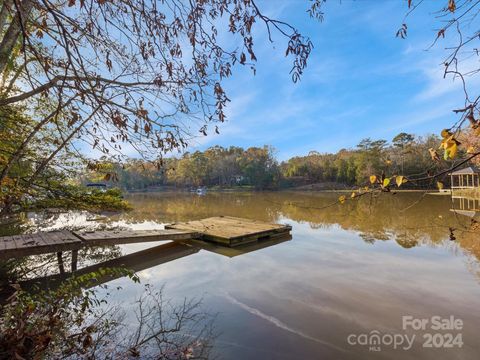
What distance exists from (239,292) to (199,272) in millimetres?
1155

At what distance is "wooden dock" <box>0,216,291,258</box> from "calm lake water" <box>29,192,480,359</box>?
0.63 meters

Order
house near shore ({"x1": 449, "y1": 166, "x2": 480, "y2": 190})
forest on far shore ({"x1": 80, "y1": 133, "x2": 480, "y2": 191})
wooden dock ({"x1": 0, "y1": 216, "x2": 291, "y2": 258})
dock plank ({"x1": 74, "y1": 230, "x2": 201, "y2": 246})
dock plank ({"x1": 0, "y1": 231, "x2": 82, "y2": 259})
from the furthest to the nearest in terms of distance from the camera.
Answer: forest on far shore ({"x1": 80, "y1": 133, "x2": 480, "y2": 191})
house near shore ({"x1": 449, "y1": 166, "x2": 480, "y2": 190})
dock plank ({"x1": 74, "y1": 230, "x2": 201, "y2": 246})
wooden dock ({"x1": 0, "y1": 216, "x2": 291, "y2": 258})
dock plank ({"x1": 0, "y1": 231, "x2": 82, "y2": 259})

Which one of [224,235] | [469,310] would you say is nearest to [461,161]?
[469,310]

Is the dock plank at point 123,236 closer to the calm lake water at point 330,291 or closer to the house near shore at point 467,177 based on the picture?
the calm lake water at point 330,291

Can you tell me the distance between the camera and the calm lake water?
8.70ft

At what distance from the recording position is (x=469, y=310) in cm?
329

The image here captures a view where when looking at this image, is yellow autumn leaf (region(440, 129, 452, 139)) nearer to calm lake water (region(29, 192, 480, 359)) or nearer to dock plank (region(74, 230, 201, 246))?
calm lake water (region(29, 192, 480, 359))

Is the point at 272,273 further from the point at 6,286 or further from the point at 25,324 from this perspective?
the point at 6,286

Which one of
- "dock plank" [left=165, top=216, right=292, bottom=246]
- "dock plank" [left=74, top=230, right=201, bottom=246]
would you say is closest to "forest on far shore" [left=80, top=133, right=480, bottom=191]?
"dock plank" [left=165, top=216, right=292, bottom=246]

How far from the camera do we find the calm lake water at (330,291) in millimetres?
2650

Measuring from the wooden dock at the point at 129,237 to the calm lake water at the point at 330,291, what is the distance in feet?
2.07

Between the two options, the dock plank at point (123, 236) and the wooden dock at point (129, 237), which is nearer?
the wooden dock at point (129, 237)

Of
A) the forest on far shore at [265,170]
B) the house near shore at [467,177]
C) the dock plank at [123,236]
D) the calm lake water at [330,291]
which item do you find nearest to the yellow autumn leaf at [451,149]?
the calm lake water at [330,291]

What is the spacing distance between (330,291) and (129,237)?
3.81 m
